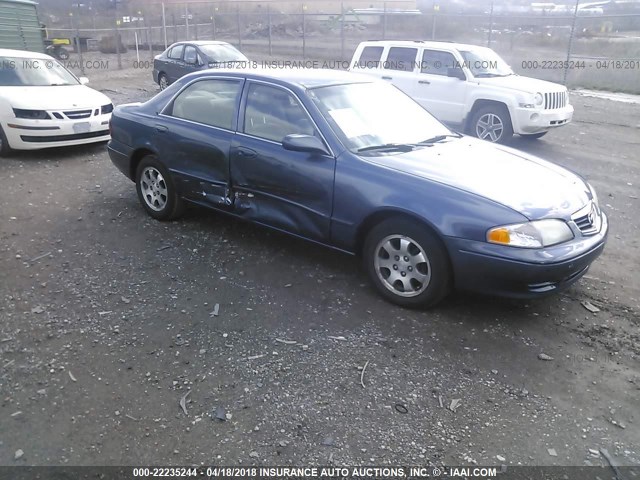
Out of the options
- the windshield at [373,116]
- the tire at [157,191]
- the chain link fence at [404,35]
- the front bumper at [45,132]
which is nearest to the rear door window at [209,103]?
the tire at [157,191]

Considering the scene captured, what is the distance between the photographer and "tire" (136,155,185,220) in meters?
5.48

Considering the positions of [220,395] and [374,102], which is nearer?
[220,395]

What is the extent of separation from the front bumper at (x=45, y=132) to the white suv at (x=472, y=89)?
18.1 ft

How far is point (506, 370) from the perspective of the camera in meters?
3.34

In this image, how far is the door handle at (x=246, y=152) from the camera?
182 inches

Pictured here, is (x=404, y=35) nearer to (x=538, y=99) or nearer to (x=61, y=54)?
(x=61, y=54)

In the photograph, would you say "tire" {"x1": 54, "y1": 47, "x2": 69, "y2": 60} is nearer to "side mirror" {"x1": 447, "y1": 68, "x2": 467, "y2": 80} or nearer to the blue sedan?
"side mirror" {"x1": 447, "y1": 68, "x2": 467, "y2": 80}

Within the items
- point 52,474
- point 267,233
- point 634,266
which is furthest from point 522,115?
point 52,474

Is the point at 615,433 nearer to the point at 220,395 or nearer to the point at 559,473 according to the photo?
the point at 559,473

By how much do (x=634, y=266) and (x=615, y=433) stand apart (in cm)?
247

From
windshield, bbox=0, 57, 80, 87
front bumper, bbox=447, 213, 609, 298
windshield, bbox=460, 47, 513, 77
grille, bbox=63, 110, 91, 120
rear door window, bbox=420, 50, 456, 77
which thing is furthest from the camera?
rear door window, bbox=420, 50, 456, 77

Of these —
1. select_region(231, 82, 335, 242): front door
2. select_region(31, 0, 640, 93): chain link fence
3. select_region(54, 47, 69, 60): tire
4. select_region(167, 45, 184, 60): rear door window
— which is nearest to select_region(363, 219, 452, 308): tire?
select_region(231, 82, 335, 242): front door

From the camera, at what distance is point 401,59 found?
34.1 ft

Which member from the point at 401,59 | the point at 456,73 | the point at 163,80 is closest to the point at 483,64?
the point at 456,73
